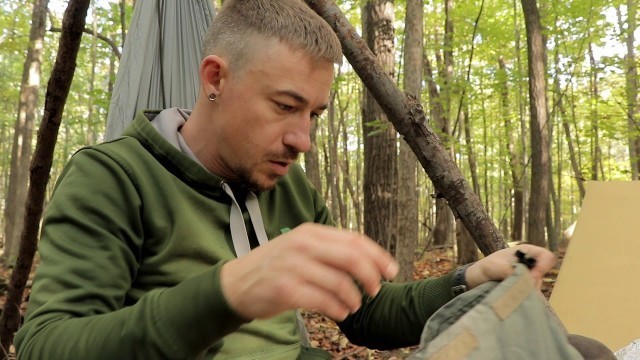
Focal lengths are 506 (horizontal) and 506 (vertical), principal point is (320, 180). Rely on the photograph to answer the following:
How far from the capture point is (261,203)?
145 cm

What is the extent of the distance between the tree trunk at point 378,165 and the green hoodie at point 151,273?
10.3 feet

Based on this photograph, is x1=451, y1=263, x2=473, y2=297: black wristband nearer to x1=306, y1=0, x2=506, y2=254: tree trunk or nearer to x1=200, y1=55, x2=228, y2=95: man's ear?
x1=306, y1=0, x2=506, y2=254: tree trunk

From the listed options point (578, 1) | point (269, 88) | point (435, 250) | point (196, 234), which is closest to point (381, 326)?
point (196, 234)

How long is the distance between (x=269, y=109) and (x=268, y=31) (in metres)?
0.19

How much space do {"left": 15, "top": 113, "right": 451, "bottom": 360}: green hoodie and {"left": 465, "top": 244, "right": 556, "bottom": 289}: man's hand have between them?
149 millimetres

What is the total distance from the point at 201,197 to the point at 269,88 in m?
0.32

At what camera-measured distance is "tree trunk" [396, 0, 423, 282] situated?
3289mm

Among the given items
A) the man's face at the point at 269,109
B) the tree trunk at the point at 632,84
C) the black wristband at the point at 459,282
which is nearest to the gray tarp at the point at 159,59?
the man's face at the point at 269,109

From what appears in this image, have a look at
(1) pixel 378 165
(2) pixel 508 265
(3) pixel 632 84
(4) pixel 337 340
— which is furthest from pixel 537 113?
(2) pixel 508 265

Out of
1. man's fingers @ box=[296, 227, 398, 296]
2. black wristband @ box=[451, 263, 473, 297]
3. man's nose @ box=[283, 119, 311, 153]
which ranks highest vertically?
man's nose @ box=[283, 119, 311, 153]

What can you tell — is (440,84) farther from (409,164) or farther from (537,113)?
(409,164)

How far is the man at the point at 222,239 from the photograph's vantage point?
0.66 meters

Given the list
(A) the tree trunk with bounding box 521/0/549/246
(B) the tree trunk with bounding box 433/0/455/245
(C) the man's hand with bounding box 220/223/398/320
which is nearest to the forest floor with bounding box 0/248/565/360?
(A) the tree trunk with bounding box 521/0/549/246

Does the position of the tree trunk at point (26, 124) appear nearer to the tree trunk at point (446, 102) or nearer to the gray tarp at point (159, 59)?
the tree trunk at point (446, 102)
